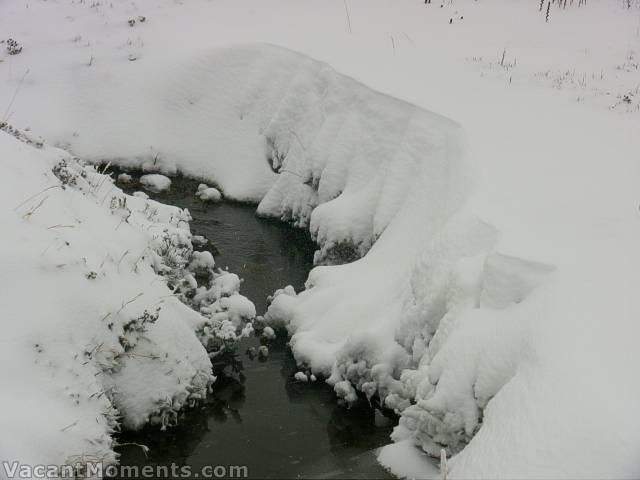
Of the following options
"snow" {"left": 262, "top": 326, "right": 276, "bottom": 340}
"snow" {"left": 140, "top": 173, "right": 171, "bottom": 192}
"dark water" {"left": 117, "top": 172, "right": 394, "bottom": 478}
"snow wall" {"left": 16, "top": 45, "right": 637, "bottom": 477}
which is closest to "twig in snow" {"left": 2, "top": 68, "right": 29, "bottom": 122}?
"snow wall" {"left": 16, "top": 45, "right": 637, "bottom": 477}

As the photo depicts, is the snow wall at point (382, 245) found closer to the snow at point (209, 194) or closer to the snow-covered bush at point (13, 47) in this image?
the snow at point (209, 194)

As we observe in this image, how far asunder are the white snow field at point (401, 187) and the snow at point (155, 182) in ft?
1.61

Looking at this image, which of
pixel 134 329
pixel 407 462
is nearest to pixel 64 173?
pixel 134 329

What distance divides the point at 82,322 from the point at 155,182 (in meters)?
6.22

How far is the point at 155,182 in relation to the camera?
454 inches

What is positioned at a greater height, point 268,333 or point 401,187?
point 401,187

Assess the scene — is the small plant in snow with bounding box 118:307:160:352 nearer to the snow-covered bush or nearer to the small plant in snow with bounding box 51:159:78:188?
the small plant in snow with bounding box 51:159:78:188

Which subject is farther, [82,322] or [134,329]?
[134,329]

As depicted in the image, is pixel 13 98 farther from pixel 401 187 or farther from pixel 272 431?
pixel 272 431

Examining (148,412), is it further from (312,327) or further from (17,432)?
(312,327)

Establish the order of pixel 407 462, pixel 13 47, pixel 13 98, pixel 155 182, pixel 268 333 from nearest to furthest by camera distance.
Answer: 1. pixel 407 462
2. pixel 268 333
3. pixel 155 182
4. pixel 13 98
5. pixel 13 47

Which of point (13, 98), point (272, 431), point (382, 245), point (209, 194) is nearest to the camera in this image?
point (272, 431)

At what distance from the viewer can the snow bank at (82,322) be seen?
5043 millimetres

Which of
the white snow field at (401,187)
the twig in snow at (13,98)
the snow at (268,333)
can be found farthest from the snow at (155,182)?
the snow at (268,333)
